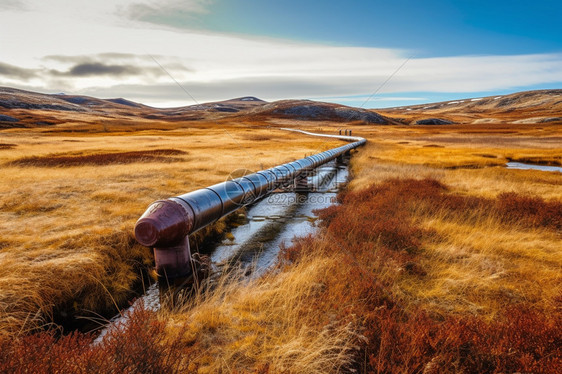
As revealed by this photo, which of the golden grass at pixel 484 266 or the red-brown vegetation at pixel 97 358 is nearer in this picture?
the red-brown vegetation at pixel 97 358

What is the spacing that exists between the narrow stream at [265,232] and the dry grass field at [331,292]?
2.26ft

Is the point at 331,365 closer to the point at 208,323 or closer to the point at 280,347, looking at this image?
the point at 280,347

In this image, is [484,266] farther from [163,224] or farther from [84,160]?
[84,160]

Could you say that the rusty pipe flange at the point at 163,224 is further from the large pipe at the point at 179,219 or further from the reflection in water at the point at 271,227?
the reflection in water at the point at 271,227

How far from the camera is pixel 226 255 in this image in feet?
30.5

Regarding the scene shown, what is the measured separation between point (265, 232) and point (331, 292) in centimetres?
564

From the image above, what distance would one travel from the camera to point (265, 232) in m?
11.2

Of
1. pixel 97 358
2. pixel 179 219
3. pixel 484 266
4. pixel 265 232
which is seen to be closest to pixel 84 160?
pixel 265 232

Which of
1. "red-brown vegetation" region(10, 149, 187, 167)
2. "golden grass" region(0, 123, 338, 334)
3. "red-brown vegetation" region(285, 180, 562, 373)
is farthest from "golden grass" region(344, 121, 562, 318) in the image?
"red-brown vegetation" region(10, 149, 187, 167)

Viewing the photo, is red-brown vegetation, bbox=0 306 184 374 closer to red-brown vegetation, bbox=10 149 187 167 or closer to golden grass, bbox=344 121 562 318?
golden grass, bbox=344 121 562 318

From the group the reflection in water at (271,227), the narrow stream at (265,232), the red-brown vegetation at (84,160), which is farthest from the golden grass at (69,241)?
the red-brown vegetation at (84,160)

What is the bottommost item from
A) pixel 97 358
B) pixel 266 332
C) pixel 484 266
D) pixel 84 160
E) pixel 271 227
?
pixel 271 227

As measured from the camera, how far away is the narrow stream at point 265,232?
7948 millimetres

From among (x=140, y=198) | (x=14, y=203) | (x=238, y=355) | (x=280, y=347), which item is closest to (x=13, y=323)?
(x=238, y=355)
